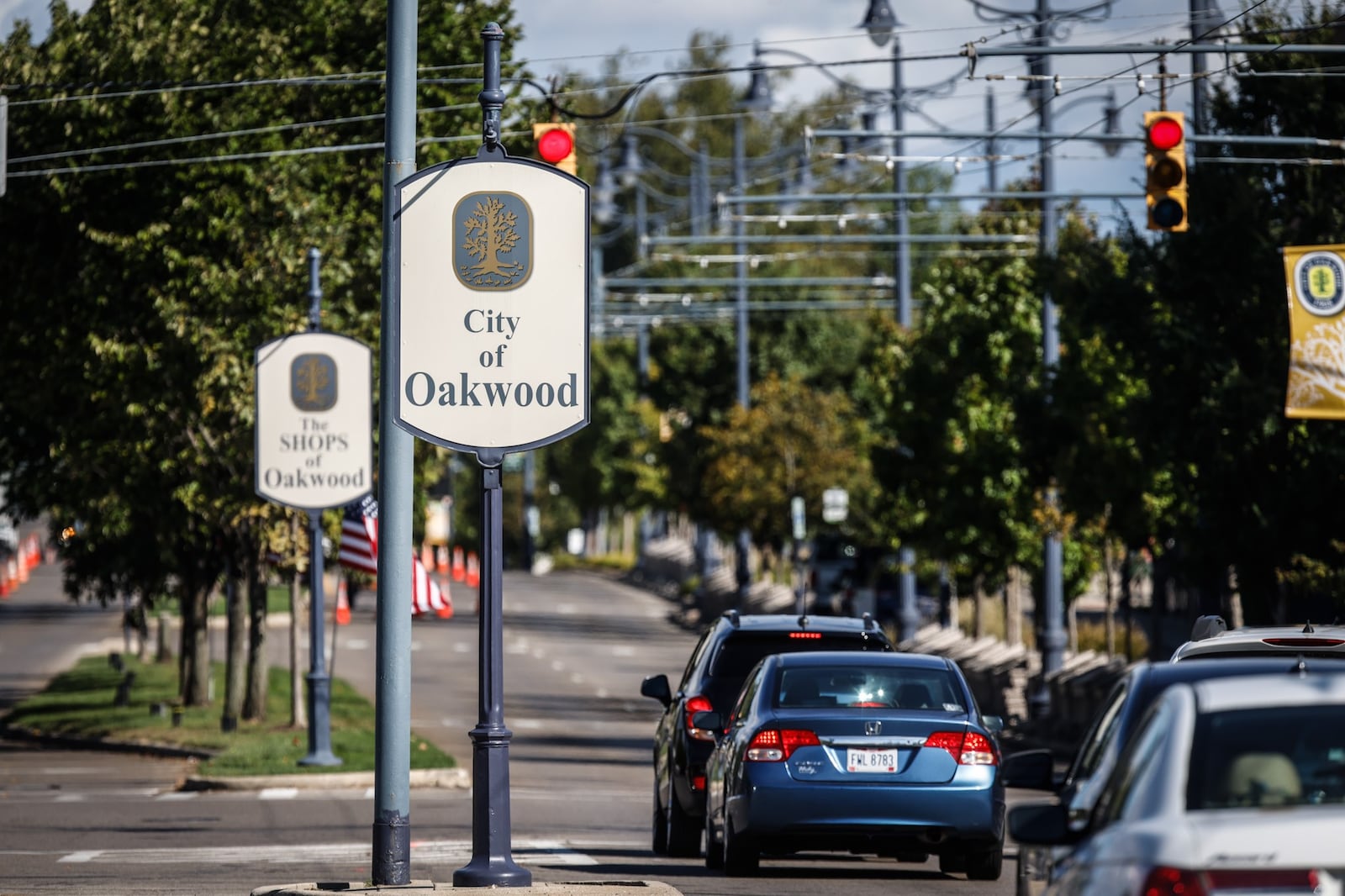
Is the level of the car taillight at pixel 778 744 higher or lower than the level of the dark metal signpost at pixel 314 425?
lower

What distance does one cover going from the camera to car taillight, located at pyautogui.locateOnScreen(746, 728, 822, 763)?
14.3m

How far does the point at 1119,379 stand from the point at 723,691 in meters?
15.2

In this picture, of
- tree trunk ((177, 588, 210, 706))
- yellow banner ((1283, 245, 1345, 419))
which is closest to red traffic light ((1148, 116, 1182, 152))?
yellow banner ((1283, 245, 1345, 419))

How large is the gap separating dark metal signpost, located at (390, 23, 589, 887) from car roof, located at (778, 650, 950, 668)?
3344mm

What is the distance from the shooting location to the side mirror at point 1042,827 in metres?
7.07

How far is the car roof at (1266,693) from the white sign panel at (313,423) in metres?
20.8

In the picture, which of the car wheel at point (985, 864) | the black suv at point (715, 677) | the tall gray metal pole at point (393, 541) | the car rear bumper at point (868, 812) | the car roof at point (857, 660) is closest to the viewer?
the tall gray metal pole at point (393, 541)

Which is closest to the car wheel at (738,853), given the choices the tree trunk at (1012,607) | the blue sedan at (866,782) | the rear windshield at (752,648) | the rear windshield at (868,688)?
the blue sedan at (866,782)

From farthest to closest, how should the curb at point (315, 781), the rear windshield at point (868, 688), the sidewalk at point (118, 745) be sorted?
the curb at point (315, 781) → the rear windshield at point (868, 688) → the sidewalk at point (118, 745)

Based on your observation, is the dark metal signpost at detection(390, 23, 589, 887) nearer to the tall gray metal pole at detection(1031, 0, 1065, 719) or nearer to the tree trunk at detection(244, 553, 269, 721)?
the tall gray metal pole at detection(1031, 0, 1065, 719)

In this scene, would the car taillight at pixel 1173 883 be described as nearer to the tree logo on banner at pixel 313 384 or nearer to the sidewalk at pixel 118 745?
the sidewalk at pixel 118 745

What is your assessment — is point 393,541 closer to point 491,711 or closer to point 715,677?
point 491,711

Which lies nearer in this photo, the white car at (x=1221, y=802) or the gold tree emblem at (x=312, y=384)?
the white car at (x=1221, y=802)

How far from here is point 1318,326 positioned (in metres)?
20.1
